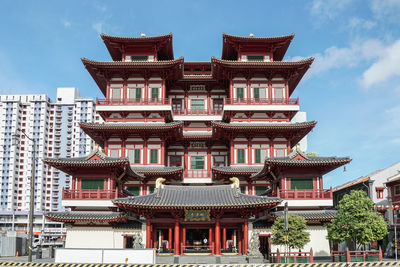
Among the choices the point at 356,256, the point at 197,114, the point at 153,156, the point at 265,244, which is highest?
the point at 197,114

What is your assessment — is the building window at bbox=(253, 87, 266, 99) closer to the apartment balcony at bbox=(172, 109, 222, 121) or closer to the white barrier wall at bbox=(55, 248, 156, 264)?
the apartment balcony at bbox=(172, 109, 222, 121)

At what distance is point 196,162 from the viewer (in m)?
52.1

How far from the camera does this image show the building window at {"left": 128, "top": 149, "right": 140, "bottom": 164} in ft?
159

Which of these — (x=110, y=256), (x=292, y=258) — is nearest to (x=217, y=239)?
(x=292, y=258)

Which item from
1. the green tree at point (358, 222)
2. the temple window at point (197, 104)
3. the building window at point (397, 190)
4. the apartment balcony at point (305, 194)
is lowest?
the green tree at point (358, 222)

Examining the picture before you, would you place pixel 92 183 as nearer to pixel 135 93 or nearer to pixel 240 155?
pixel 135 93

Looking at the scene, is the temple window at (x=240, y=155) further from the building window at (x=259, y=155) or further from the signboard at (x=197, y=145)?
the signboard at (x=197, y=145)

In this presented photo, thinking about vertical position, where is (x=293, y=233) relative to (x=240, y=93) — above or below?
below

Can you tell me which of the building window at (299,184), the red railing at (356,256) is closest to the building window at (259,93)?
the building window at (299,184)

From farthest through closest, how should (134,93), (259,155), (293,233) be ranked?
(134,93) → (259,155) → (293,233)

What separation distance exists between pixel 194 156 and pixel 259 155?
8.80 meters

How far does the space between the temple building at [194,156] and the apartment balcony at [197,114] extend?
0.45ft

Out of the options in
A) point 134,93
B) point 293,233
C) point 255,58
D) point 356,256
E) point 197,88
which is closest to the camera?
point 356,256

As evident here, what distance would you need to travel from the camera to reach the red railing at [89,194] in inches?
1563
